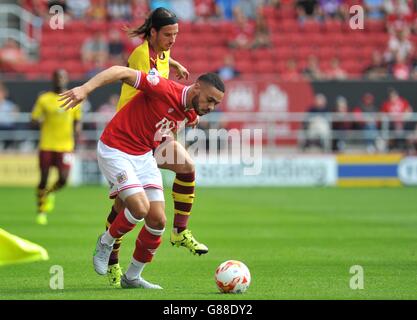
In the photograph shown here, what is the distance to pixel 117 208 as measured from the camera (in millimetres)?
10273

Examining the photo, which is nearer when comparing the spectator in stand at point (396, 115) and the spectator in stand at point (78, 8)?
the spectator in stand at point (396, 115)

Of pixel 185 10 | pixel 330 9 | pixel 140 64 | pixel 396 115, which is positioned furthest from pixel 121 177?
pixel 330 9

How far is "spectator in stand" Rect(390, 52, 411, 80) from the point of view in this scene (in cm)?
2915

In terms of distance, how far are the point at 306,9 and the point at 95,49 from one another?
7.03 m

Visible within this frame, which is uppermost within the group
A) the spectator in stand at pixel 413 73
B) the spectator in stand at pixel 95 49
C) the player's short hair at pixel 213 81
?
the spectator in stand at pixel 95 49

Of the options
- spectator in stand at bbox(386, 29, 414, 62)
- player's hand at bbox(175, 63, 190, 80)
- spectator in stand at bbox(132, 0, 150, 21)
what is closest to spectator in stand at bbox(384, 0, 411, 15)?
spectator in stand at bbox(386, 29, 414, 62)

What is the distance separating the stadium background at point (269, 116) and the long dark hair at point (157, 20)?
13.0ft

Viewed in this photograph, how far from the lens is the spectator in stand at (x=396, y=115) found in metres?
26.8

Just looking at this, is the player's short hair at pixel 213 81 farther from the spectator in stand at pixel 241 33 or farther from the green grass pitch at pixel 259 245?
the spectator in stand at pixel 241 33

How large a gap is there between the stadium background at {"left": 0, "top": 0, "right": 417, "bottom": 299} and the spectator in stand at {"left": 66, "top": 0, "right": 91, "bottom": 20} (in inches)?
1.3

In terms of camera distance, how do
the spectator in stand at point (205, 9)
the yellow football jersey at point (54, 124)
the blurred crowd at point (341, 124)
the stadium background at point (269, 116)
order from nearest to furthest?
the stadium background at point (269, 116)
the yellow football jersey at point (54, 124)
the blurred crowd at point (341, 124)
the spectator in stand at point (205, 9)

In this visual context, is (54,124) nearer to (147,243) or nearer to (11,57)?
(147,243)

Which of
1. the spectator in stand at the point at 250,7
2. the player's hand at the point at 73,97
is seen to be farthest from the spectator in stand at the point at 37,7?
the player's hand at the point at 73,97

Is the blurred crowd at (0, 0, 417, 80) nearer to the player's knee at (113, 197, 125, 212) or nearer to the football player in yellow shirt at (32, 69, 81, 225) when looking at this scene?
the football player in yellow shirt at (32, 69, 81, 225)
